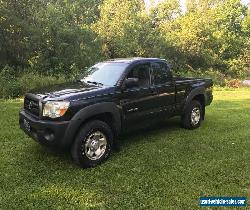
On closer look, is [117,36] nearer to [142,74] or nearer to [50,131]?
[142,74]

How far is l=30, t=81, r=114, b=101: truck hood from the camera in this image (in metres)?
5.72

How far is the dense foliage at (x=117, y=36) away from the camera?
1886 cm

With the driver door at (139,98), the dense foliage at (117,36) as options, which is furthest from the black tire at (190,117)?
the dense foliage at (117,36)

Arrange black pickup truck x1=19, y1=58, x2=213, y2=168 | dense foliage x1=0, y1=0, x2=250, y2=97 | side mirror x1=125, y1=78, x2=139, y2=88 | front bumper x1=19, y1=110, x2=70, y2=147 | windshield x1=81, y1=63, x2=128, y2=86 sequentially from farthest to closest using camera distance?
dense foliage x1=0, y1=0, x2=250, y2=97 < windshield x1=81, y1=63, x2=128, y2=86 < side mirror x1=125, y1=78, x2=139, y2=88 < black pickup truck x1=19, y1=58, x2=213, y2=168 < front bumper x1=19, y1=110, x2=70, y2=147

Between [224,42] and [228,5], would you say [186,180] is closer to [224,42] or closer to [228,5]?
[224,42]

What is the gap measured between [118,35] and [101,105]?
70.2 feet

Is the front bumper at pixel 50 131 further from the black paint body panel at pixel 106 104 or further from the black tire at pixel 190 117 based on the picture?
the black tire at pixel 190 117

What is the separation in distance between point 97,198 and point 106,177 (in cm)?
72

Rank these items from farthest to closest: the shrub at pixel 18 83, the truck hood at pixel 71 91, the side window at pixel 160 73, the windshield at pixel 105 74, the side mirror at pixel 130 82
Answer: the shrub at pixel 18 83
the side window at pixel 160 73
the windshield at pixel 105 74
the side mirror at pixel 130 82
the truck hood at pixel 71 91

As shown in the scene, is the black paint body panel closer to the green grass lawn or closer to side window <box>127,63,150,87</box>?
side window <box>127,63,150,87</box>

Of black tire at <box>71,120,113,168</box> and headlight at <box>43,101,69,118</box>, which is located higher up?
headlight at <box>43,101,69,118</box>

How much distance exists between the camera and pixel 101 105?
594 centimetres

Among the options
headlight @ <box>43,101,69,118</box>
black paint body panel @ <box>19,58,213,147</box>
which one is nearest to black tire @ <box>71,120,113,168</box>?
Result: black paint body panel @ <box>19,58,213,147</box>

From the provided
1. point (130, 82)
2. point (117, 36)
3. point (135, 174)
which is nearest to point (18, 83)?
point (130, 82)
